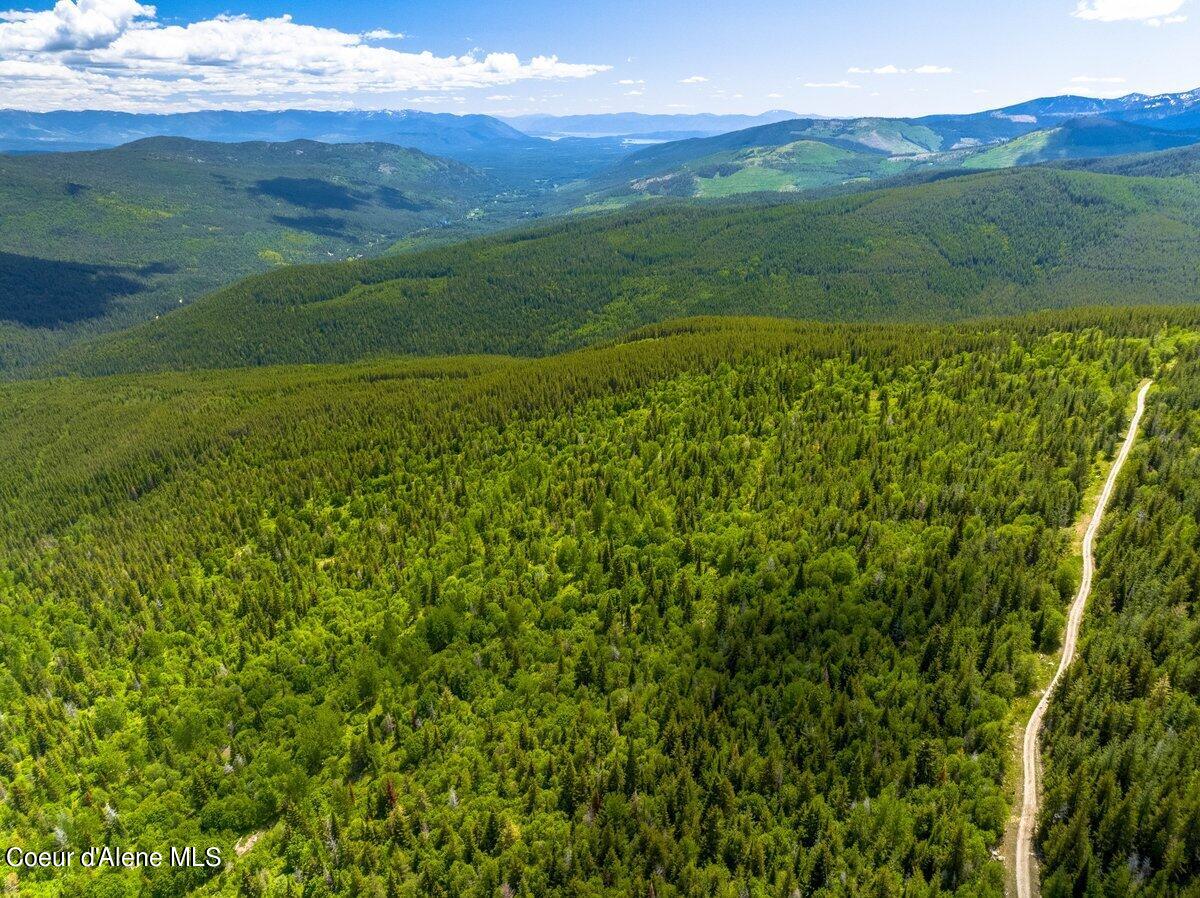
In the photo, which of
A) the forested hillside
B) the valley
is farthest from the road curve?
the forested hillside

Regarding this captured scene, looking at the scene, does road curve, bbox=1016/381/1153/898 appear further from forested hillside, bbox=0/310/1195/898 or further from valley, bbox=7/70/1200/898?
forested hillside, bbox=0/310/1195/898

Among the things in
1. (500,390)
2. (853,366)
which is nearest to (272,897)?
(500,390)

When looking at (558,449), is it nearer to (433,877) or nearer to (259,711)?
(259,711)

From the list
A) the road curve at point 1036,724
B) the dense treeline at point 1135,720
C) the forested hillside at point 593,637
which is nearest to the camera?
the dense treeline at point 1135,720

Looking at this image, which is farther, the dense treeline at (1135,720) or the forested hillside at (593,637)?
the forested hillside at (593,637)

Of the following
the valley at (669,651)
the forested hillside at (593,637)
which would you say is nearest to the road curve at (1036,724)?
the valley at (669,651)

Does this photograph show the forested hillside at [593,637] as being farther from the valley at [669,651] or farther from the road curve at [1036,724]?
the road curve at [1036,724]

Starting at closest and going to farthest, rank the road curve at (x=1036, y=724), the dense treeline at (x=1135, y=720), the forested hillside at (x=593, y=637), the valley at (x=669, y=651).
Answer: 1. the dense treeline at (x=1135, y=720)
2. the road curve at (x=1036, y=724)
3. the valley at (x=669, y=651)
4. the forested hillside at (x=593, y=637)
